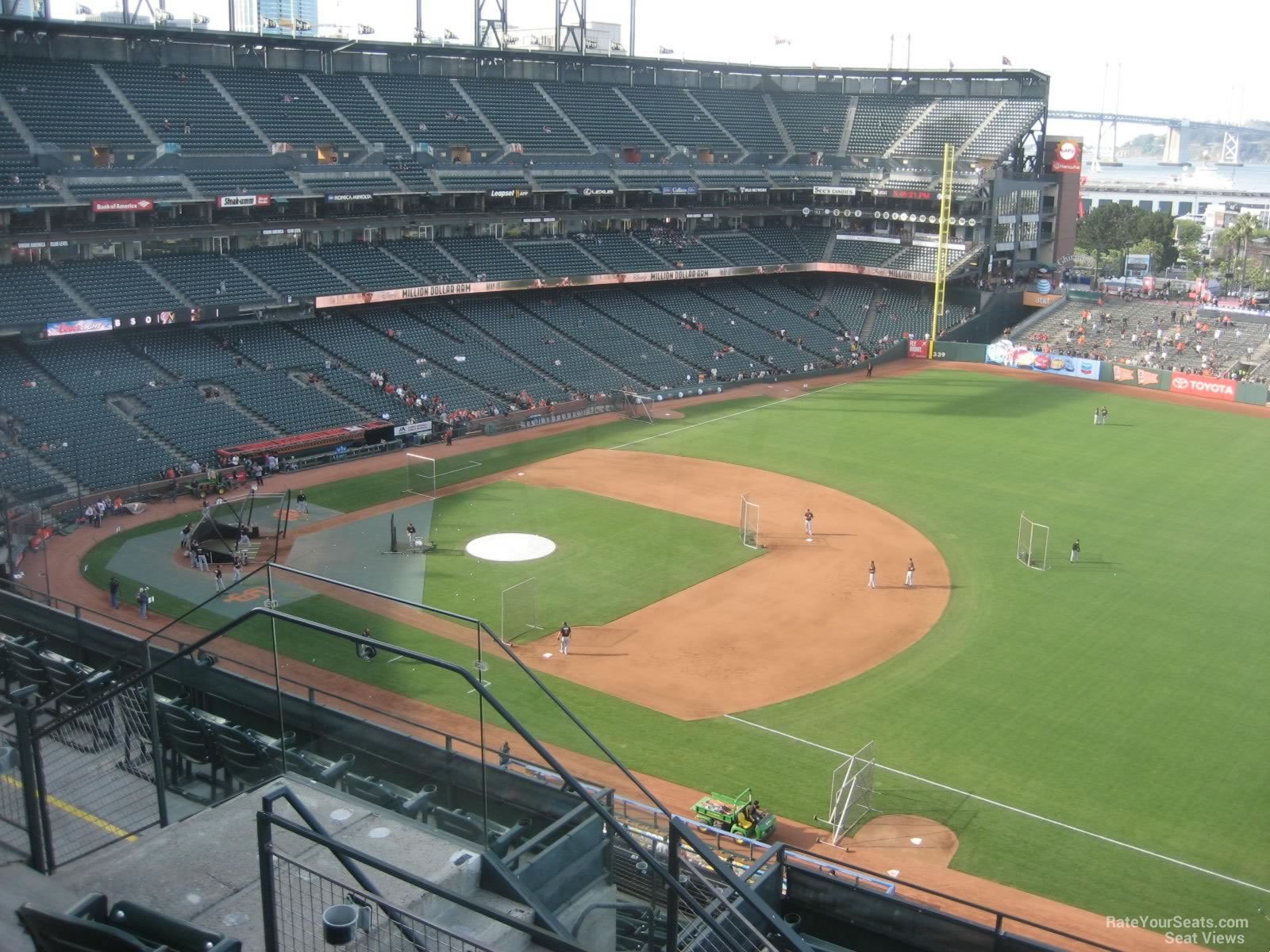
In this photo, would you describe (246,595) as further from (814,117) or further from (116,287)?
(814,117)

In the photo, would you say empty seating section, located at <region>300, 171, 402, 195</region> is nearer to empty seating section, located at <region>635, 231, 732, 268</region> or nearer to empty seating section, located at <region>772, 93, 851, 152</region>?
empty seating section, located at <region>635, 231, 732, 268</region>

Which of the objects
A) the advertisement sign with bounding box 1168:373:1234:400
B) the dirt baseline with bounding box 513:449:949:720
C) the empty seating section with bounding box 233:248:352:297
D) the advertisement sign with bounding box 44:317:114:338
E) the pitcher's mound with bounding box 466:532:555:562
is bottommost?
the dirt baseline with bounding box 513:449:949:720

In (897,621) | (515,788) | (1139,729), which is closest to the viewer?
(515,788)

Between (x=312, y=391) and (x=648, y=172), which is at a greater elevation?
(x=648, y=172)

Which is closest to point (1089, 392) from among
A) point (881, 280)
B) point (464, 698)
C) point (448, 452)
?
point (881, 280)

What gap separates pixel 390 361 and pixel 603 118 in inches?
1306

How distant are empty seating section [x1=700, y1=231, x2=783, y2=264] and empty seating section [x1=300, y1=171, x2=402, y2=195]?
27.8 meters

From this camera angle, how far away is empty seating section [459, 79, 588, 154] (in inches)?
3241

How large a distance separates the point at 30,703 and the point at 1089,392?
238 feet

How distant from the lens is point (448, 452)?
59406 mm

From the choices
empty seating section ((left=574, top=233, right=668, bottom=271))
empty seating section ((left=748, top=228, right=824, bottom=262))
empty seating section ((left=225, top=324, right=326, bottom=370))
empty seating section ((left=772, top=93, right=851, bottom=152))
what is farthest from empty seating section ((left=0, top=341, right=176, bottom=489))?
empty seating section ((left=772, top=93, right=851, bottom=152))

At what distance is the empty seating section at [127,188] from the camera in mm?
58625

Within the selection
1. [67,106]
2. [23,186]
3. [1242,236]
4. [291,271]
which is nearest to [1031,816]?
[291,271]

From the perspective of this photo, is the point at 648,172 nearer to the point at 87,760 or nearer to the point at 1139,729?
the point at 1139,729
